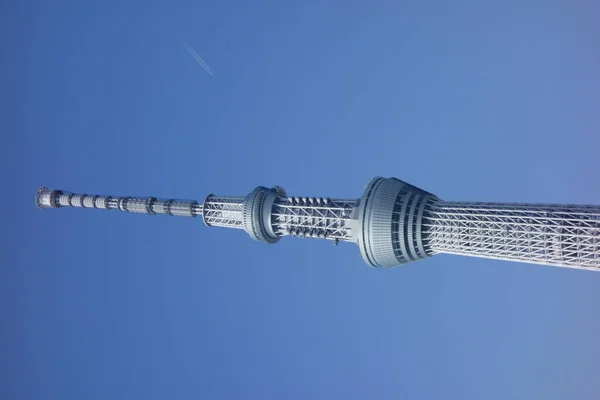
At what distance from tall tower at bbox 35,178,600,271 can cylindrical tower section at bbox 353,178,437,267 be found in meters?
0.13

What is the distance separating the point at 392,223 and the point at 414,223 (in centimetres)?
314

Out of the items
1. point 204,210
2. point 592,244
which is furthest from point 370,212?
point 204,210

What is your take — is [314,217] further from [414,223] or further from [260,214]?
[414,223]

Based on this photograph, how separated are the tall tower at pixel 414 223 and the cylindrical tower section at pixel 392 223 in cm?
13

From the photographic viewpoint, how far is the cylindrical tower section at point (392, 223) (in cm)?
7288

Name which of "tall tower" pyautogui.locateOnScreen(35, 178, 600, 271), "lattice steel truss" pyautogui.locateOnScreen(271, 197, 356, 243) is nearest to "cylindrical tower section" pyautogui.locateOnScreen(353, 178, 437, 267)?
"tall tower" pyautogui.locateOnScreen(35, 178, 600, 271)

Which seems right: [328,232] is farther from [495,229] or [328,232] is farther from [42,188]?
[42,188]

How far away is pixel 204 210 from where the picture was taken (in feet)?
339

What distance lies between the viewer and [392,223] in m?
73.6

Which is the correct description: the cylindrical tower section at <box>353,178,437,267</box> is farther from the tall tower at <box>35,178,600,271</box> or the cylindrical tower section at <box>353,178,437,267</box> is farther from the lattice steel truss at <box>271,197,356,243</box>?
the lattice steel truss at <box>271,197,356,243</box>

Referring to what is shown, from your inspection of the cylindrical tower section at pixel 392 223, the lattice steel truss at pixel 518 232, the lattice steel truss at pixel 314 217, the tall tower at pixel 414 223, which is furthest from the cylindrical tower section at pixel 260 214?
the lattice steel truss at pixel 518 232

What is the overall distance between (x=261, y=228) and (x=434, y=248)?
3187 centimetres

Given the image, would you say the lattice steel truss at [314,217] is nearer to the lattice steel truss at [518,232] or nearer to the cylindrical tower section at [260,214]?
the cylindrical tower section at [260,214]

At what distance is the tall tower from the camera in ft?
194
